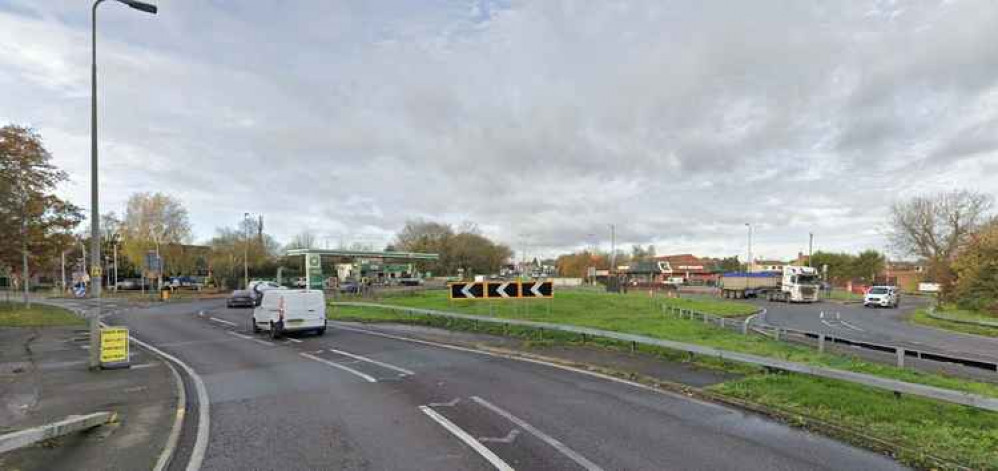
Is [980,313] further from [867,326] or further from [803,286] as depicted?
[803,286]

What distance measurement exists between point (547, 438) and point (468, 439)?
3.15ft

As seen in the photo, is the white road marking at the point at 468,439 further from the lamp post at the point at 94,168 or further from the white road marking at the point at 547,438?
the lamp post at the point at 94,168

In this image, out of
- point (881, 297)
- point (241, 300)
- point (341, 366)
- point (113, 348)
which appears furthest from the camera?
point (881, 297)

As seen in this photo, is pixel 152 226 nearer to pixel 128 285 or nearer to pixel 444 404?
pixel 128 285

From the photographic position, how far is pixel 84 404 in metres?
9.12

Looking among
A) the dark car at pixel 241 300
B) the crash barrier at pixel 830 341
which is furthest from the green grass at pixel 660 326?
the dark car at pixel 241 300

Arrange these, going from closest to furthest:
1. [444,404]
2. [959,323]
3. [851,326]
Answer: [444,404] < [851,326] < [959,323]

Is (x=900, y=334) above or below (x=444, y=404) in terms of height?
below

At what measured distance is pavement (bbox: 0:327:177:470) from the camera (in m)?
6.21

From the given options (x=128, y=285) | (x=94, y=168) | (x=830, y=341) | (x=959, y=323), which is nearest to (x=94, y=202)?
(x=94, y=168)

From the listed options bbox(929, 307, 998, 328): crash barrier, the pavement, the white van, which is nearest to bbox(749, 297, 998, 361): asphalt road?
bbox(929, 307, 998, 328): crash barrier

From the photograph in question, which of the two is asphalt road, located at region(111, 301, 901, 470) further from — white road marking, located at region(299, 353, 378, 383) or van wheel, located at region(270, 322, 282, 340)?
van wheel, located at region(270, 322, 282, 340)

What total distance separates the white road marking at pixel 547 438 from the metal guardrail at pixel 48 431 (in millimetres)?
5314

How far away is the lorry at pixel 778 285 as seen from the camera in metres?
45.6
